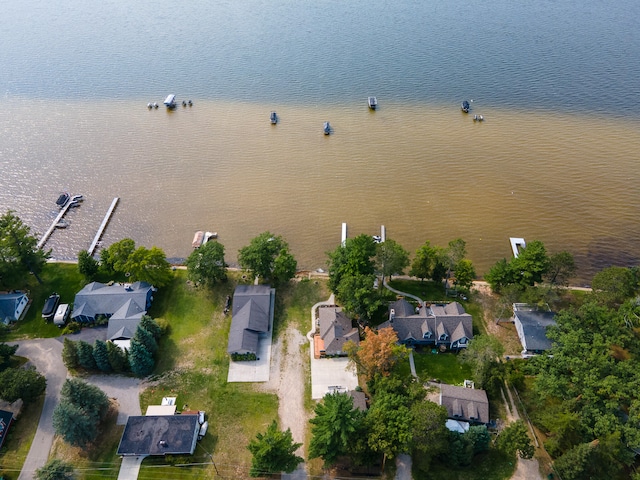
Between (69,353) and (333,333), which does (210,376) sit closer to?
(333,333)

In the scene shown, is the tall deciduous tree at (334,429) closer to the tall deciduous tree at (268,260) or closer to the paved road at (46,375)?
the tall deciduous tree at (268,260)

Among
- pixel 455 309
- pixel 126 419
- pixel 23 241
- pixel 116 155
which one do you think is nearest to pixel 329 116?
pixel 116 155

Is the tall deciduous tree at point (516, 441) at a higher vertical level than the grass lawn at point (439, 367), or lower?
lower

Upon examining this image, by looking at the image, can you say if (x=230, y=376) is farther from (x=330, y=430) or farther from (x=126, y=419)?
(x=330, y=430)

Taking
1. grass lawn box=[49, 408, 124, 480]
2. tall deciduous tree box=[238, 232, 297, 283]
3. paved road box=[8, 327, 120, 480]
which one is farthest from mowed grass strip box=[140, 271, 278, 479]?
paved road box=[8, 327, 120, 480]

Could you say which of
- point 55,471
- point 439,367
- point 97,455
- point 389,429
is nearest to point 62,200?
point 97,455

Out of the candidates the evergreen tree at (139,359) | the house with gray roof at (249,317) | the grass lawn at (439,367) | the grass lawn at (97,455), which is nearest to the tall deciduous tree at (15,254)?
the evergreen tree at (139,359)
